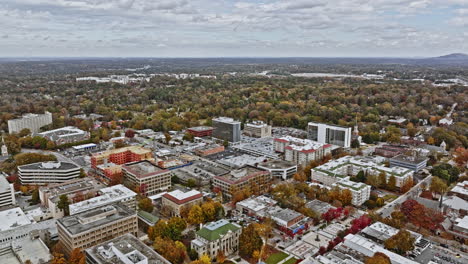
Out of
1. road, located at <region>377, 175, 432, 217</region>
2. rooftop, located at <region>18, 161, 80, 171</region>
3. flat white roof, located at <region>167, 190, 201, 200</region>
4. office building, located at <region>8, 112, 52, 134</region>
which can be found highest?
office building, located at <region>8, 112, 52, 134</region>

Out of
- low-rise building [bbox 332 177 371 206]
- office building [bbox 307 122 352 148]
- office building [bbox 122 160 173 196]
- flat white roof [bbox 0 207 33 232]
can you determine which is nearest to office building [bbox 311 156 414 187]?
low-rise building [bbox 332 177 371 206]

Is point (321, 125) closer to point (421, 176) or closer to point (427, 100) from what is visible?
point (421, 176)

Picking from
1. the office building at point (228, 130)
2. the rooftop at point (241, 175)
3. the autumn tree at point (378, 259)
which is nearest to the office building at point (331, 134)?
the office building at point (228, 130)

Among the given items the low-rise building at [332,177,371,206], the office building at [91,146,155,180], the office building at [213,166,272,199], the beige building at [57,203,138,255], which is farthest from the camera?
the office building at [91,146,155,180]

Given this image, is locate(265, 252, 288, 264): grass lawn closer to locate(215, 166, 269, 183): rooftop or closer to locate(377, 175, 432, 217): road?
locate(215, 166, 269, 183): rooftop

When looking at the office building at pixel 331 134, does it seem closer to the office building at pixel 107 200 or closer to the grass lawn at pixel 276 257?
the grass lawn at pixel 276 257

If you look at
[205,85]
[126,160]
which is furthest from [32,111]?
[205,85]
